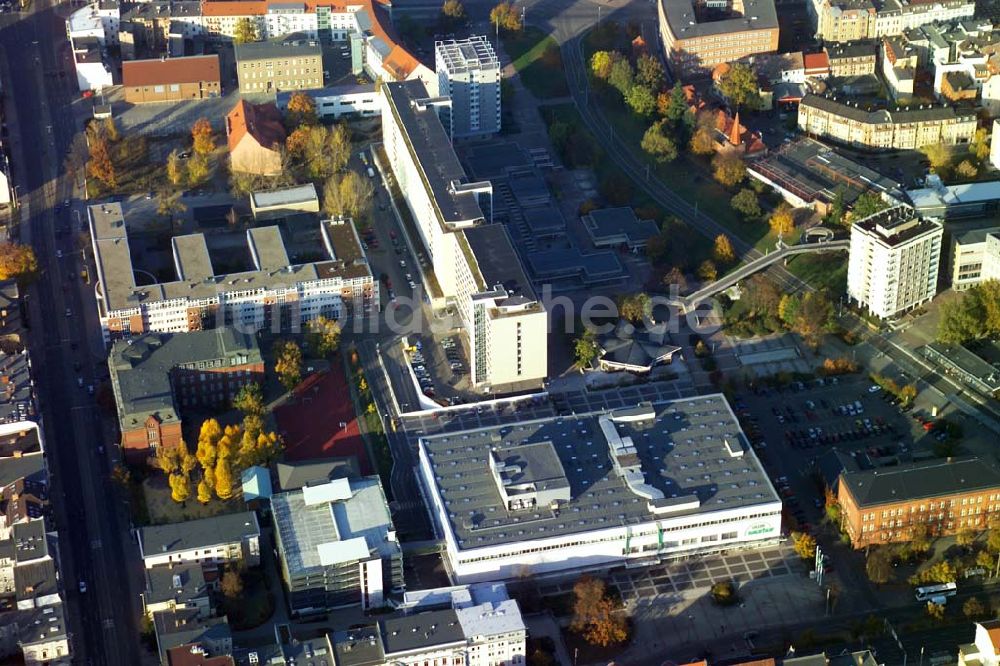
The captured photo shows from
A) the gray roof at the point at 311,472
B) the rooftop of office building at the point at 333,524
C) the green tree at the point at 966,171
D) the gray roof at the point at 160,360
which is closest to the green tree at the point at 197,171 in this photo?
the gray roof at the point at 160,360

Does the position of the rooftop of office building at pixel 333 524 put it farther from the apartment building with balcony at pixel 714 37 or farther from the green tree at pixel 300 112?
the apartment building with balcony at pixel 714 37

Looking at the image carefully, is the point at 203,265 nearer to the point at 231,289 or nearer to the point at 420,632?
the point at 231,289

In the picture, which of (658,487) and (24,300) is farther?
(24,300)

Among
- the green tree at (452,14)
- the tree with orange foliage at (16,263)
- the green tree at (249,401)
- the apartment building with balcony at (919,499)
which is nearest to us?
the apartment building with balcony at (919,499)

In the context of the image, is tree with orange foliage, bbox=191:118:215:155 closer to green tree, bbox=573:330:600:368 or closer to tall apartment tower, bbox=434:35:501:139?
tall apartment tower, bbox=434:35:501:139

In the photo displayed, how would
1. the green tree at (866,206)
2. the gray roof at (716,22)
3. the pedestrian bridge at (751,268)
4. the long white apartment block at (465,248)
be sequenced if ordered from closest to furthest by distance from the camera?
the long white apartment block at (465,248), the pedestrian bridge at (751,268), the green tree at (866,206), the gray roof at (716,22)

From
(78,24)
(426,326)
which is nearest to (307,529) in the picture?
(426,326)

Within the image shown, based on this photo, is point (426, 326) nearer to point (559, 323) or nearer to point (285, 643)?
point (559, 323)
